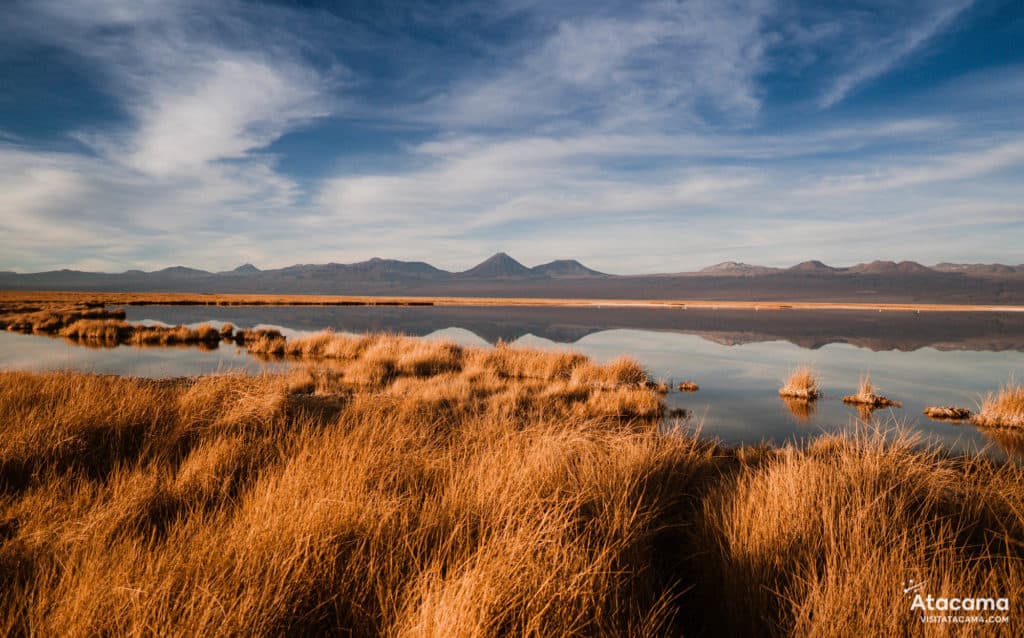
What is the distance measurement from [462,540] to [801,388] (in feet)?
41.3

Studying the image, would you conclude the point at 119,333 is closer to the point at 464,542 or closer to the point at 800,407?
the point at 464,542

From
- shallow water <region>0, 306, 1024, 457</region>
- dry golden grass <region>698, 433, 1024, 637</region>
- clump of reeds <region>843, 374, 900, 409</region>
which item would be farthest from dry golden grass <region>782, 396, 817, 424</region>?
dry golden grass <region>698, 433, 1024, 637</region>

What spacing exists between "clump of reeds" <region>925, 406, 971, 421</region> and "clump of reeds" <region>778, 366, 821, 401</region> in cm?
233

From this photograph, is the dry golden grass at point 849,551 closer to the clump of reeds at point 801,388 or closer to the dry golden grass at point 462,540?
the dry golden grass at point 462,540

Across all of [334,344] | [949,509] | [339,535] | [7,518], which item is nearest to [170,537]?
[339,535]

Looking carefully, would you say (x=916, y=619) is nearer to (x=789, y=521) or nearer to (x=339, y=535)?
(x=789, y=521)

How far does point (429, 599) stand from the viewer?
7.52 ft

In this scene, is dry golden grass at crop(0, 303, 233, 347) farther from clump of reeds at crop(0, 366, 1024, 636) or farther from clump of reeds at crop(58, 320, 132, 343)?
clump of reeds at crop(0, 366, 1024, 636)

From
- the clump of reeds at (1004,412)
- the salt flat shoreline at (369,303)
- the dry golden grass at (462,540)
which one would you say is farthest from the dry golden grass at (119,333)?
the salt flat shoreline at (369,303)

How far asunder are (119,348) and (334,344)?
358 inches

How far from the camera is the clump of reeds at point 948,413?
10789mm

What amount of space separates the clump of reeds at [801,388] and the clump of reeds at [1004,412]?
3.09m

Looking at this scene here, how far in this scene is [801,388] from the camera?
42.7ft

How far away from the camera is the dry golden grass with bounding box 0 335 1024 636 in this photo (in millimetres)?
2355
